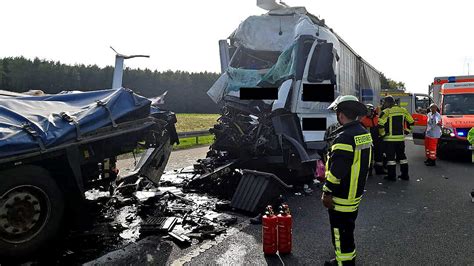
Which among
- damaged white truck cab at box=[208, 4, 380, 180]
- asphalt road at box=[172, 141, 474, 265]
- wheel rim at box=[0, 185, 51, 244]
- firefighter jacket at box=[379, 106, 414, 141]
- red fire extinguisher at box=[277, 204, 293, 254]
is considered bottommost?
asphalt road at box=[172, 141, 474, 265]

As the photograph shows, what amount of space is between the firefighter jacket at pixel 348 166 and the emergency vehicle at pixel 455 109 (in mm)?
7797

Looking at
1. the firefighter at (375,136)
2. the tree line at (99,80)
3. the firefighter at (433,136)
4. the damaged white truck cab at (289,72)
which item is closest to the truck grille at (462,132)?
the firefighter at (433,136)

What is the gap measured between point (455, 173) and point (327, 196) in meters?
6.79

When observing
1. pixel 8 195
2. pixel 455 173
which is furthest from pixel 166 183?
pixel 455 173

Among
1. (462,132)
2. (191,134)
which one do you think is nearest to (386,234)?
(462,132)

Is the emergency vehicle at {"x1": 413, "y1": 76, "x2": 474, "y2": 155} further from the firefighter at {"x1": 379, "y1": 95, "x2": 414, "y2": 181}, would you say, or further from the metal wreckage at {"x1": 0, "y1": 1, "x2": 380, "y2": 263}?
the metal wreckage at {"x1": 0, "y1": 1, "x2": 380, "y2": 263}

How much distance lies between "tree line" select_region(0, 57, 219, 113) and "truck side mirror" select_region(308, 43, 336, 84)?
1397 inches

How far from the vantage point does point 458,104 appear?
35.0ft

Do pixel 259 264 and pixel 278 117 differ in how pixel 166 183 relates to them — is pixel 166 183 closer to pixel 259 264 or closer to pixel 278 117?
pixel 278 117

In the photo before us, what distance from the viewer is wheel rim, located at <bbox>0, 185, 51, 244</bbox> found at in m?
3.51

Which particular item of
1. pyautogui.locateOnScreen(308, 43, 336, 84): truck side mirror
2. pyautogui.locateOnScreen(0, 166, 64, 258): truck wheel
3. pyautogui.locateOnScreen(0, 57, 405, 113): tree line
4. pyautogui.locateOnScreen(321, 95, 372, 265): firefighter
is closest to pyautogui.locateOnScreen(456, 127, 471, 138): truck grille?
pyautogui.locateOnScreen(308, 43, 336, 84): truck side mirror

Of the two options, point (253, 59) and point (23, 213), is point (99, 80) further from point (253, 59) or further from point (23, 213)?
point (23, 213)

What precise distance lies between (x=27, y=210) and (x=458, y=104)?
11.2m

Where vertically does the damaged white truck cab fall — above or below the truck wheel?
above
